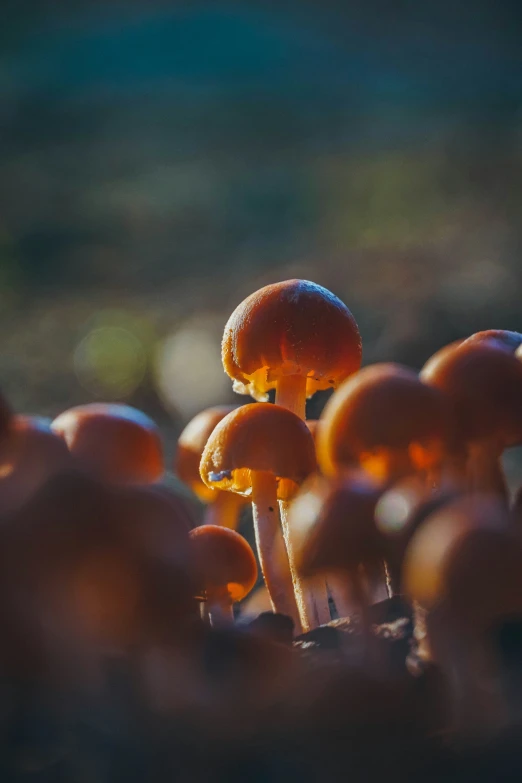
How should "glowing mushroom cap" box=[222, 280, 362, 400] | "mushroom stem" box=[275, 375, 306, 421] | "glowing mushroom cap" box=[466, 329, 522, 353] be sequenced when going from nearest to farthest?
"glowing mushroom cap" box=[466, 329, 522, 353] → "glowing mushroom cap" box=[222, 280, 362, 400] → "mushroom stem" box=[275, 375, 306, 421]

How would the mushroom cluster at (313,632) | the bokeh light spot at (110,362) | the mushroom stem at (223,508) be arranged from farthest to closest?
the bokeh light spot at (110,362), the mushroom stem at (223,508), the mushroom cluster at (313,632)

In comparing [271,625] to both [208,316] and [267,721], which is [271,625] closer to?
[267,721]

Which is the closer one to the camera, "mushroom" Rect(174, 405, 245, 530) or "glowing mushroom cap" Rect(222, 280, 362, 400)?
"glowing mushroom cap" Rect(222, 280, 362, 400)

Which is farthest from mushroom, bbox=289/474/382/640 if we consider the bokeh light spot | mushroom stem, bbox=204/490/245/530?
the bokeh light spot

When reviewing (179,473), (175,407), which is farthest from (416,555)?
(175,407)

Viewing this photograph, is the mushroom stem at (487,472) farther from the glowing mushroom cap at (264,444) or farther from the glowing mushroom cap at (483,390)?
the glowing mushroom cap at (264,444)

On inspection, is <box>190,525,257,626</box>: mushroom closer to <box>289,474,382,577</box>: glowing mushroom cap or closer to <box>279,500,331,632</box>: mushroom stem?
<box>279,500,331,632</box>: mushroom stem

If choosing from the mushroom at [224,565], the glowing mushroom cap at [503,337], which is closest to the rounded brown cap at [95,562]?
the mushroom at [224,565]

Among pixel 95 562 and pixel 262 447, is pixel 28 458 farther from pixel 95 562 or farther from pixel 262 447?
pixel 262 447
